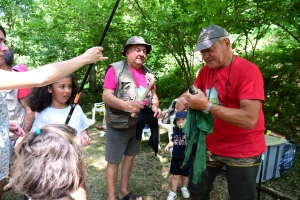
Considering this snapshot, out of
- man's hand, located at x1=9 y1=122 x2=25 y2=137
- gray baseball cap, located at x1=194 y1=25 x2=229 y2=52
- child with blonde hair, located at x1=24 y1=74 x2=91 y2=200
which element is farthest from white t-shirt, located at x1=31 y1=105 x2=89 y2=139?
gray baseball cap, located at x1=194 y1=25 x2=229 y2=52

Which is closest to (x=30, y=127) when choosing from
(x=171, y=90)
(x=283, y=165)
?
(x=283, y=165)

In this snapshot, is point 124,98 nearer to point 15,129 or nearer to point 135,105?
point 135,105

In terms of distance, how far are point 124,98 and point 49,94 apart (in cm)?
78

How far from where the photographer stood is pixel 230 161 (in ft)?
6.84

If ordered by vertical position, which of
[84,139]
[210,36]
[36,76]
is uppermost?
[210,36]

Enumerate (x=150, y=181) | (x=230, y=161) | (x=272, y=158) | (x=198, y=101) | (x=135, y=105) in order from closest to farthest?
1. (x=198, y=101)
2. (x=230, y=161)
3. (x=135, y=105)
4. (x=272, y=158)
5. (x=150, y=181)

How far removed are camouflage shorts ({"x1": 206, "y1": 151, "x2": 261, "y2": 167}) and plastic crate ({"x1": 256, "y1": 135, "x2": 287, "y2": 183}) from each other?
1.64m

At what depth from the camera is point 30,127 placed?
2.49 m

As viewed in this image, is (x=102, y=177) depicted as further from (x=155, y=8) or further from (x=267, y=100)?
(x=267, y=100)

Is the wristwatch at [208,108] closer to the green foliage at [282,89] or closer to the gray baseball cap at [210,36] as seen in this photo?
the gray baseball cap at [210,36]

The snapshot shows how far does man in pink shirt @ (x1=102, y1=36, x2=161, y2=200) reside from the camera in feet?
8.76

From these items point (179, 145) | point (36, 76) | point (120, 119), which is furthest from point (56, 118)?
point (179, 145)

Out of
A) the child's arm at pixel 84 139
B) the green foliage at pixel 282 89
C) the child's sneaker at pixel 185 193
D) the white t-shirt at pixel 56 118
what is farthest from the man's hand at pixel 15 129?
the green foliage at pixel 282 89

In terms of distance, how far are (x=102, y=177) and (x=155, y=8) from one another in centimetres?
391
